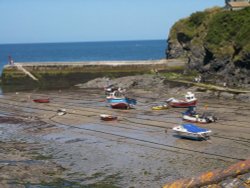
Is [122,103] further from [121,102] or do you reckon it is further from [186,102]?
[186,102]

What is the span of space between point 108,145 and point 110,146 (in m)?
0.39

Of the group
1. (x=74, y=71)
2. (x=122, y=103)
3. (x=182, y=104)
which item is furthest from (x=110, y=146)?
(x=74, y=71)

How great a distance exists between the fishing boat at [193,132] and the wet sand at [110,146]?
51 cm

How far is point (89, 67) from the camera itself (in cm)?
7812

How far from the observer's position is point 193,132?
30766mm

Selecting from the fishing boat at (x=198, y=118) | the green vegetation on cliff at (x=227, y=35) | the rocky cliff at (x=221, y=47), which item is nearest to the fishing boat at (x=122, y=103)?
the fishing boat at (x=198, y=118)

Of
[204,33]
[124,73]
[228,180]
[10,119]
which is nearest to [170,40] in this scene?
[204,33]

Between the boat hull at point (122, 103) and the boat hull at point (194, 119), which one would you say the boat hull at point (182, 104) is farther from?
the boat hull at point (194, 119)

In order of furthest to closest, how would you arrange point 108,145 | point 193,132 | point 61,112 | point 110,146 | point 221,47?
point 221,47, point 61,112, point 193,132, point 108,145, point 110,146

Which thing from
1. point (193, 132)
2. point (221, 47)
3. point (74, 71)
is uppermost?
point (221, 47)

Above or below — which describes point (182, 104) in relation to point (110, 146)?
above

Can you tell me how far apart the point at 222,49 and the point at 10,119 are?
122 ft

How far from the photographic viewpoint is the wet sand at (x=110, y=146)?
22594 mm

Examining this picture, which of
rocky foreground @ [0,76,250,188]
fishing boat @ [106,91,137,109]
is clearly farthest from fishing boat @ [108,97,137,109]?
rocky foreground @ [0,76,250,188]
